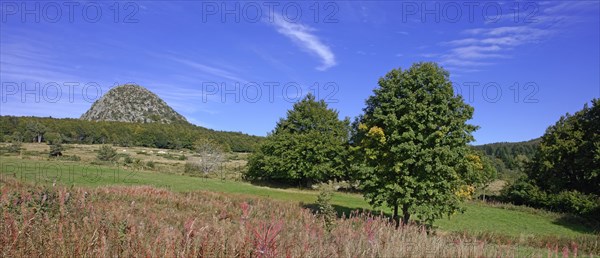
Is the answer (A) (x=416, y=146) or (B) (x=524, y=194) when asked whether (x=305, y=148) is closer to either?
(B) (x=524, y=194)

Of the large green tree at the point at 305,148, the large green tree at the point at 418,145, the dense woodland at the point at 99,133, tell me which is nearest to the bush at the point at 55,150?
the large green tree at the point at 305,148

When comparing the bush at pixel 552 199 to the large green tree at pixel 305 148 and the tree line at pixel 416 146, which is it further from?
the tree line at pixel 416 146

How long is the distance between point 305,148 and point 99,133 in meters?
86.6

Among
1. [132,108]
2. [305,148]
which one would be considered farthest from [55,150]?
[132,108]

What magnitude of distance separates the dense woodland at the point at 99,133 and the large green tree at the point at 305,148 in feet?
161

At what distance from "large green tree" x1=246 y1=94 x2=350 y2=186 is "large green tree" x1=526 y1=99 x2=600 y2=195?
775 inches

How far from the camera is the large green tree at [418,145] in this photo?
16.6 meters

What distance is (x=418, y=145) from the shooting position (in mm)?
16766

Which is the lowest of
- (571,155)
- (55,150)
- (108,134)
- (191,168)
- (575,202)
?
(575,202)

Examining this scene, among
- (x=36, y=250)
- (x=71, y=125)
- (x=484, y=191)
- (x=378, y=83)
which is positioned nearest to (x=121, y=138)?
(x=71, y=125)

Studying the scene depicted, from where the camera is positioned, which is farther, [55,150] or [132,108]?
[132,108]

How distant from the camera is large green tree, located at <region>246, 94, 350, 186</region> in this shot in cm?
4341

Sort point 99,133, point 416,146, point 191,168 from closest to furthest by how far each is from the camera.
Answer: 1. point 416,146
2. point 191,168
3. point 99,133

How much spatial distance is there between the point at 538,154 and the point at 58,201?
141 feet
